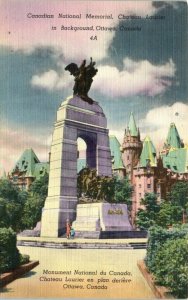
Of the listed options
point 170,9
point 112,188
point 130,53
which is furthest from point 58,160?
point 170,9

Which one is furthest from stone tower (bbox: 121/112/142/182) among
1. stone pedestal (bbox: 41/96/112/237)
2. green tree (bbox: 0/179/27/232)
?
stone pedestal (bbox: 41/96/112/237)

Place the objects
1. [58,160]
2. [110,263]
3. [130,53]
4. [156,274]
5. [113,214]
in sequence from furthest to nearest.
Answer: [58,160] → [113,214] → [130,53] → [110,263] → [156,274]

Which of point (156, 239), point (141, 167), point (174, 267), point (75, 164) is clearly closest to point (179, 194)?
point (75, 164)

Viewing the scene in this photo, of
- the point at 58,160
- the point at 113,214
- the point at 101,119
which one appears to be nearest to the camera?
the point at 113,214

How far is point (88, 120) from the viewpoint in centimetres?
2398

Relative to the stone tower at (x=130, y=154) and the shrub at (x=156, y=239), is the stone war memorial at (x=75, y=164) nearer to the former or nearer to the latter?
the shrub at (x=156, y=239)

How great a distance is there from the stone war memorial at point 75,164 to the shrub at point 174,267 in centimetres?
733

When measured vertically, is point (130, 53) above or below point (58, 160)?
above

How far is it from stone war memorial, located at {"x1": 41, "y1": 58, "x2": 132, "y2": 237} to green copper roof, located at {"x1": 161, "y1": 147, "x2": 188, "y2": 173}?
14.5 meters

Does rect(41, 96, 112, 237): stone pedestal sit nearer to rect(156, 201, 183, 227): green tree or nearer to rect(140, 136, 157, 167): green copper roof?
rect(156, 201, 183, 227): green tree

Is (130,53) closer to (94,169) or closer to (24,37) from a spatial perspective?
(24,37)

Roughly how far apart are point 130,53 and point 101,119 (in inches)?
334

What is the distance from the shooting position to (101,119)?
24.3 meters

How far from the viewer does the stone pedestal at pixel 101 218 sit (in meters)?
20.4
